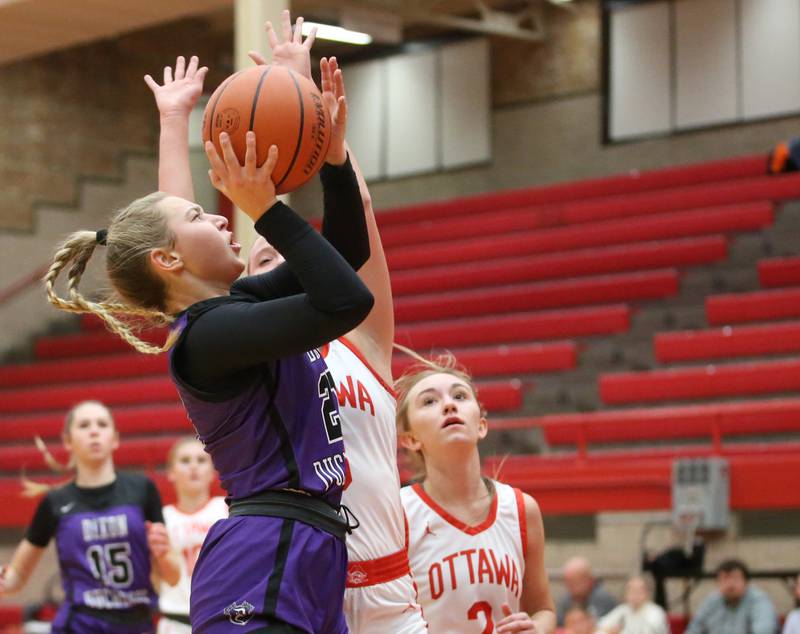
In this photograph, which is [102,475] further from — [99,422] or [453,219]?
[453,219]

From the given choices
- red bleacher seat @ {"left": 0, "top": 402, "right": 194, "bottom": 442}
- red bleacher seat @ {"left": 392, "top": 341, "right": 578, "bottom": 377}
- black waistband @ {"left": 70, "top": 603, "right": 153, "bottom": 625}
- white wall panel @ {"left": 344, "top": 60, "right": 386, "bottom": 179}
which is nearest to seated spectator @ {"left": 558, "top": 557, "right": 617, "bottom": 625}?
black waistband @ {"left": 70, "top": 603, "right": 153, "bottom": 625}

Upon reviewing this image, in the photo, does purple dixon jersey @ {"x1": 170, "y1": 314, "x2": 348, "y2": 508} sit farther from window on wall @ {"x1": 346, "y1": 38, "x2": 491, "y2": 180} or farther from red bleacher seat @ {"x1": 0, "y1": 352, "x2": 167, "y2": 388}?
window on wall @ {"x1": 346, "y1": 38, "x2": 491, "y2": 180}

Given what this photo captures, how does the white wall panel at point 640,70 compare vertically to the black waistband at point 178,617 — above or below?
above

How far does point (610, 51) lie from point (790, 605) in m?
8.70

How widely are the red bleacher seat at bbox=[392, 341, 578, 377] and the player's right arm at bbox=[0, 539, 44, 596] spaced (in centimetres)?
576

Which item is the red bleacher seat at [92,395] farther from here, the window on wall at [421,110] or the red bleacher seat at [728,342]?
the red bleacher seat at [728,342]

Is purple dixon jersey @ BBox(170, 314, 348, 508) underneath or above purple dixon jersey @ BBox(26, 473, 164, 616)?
above

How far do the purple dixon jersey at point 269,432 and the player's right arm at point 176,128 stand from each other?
665 millimetres

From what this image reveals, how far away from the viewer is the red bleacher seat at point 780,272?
37.0 feet

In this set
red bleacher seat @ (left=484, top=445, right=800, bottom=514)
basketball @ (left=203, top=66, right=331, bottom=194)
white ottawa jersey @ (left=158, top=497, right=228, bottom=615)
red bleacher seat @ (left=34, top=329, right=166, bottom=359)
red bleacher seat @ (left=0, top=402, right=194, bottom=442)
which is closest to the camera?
basketball @ (left=203, top=66, right=331, bottom=194)

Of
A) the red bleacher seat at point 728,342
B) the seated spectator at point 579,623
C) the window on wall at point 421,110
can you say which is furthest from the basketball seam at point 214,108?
the window on wall at point 421,110

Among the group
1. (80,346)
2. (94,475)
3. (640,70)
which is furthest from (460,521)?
(80,346)

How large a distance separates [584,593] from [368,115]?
34.3ft

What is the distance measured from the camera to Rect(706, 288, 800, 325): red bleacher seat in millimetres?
10625
